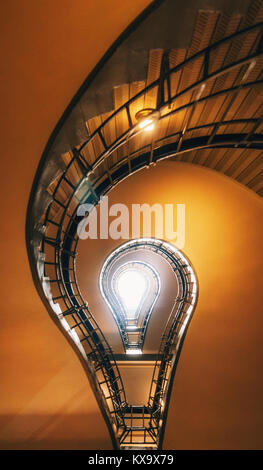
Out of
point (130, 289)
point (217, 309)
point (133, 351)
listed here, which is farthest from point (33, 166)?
point (130, 289)

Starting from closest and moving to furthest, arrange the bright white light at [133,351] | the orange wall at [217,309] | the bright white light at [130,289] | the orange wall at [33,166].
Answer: the orange wall at [33,166]
the orange wall at [217,309]
the bright white light at [133,351]
the bright white light at [130,289]

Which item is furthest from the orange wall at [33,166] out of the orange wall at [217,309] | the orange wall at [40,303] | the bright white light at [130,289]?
the bright white light at [130,289]

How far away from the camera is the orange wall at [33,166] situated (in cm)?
178

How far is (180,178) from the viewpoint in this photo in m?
5.17

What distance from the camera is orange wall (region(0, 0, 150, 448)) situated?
178 centimetres

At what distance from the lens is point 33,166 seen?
247 cm

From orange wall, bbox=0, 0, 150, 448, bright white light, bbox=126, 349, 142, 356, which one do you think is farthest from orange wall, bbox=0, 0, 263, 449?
bright white light, bbox=126, 349, 142, 356

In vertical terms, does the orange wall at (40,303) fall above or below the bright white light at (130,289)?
below

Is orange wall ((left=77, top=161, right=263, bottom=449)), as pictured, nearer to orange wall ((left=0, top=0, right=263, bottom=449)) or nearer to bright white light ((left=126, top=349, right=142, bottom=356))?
orange wall ((left=0, top=0, right=263, bottom=449))

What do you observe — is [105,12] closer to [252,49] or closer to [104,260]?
[252,49]

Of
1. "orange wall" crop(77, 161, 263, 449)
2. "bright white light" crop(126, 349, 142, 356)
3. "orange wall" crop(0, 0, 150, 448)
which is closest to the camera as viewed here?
"orange wall" crop(0, 0, 150, 448)

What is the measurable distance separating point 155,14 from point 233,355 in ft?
23.5

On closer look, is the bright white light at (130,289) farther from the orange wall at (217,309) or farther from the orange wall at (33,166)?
the orange wall at (33,166)

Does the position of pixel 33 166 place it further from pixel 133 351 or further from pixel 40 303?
pixel 133 351
